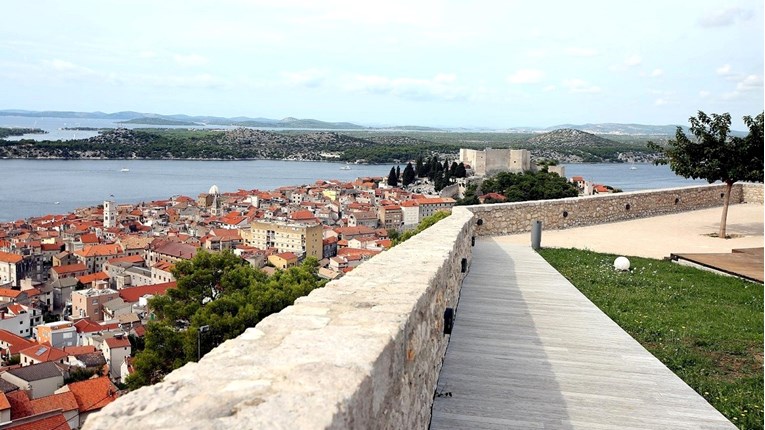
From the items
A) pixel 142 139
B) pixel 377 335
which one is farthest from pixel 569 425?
pixel 142 139

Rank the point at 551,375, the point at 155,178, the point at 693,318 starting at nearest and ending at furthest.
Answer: the point at 551,375
the point at 693,318
the point at 155,178

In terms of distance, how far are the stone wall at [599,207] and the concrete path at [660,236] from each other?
18cm

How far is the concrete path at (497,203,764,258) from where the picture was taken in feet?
29.4

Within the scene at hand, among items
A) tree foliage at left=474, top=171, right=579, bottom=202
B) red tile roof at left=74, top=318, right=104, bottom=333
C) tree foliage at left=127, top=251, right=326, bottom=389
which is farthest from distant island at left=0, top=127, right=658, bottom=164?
tree foliage at left=127, top=251, right=326, bottom=389

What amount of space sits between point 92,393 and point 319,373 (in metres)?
18.1

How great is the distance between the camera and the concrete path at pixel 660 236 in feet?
29.4

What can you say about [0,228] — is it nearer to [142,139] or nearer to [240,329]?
[240,329]

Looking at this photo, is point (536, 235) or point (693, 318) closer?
point (693, 318)

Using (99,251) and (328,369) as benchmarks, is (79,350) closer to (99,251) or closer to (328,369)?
(99,251)

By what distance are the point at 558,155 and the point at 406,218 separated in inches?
2833

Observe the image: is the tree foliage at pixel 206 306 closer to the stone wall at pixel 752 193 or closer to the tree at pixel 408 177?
the stone wall at pixel 752 193

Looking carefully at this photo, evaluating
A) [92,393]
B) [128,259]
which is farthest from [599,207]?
[128,259]

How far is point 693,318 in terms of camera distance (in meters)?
5.05

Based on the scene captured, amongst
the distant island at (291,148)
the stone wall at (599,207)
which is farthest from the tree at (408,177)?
the stone wall at (599,207)
